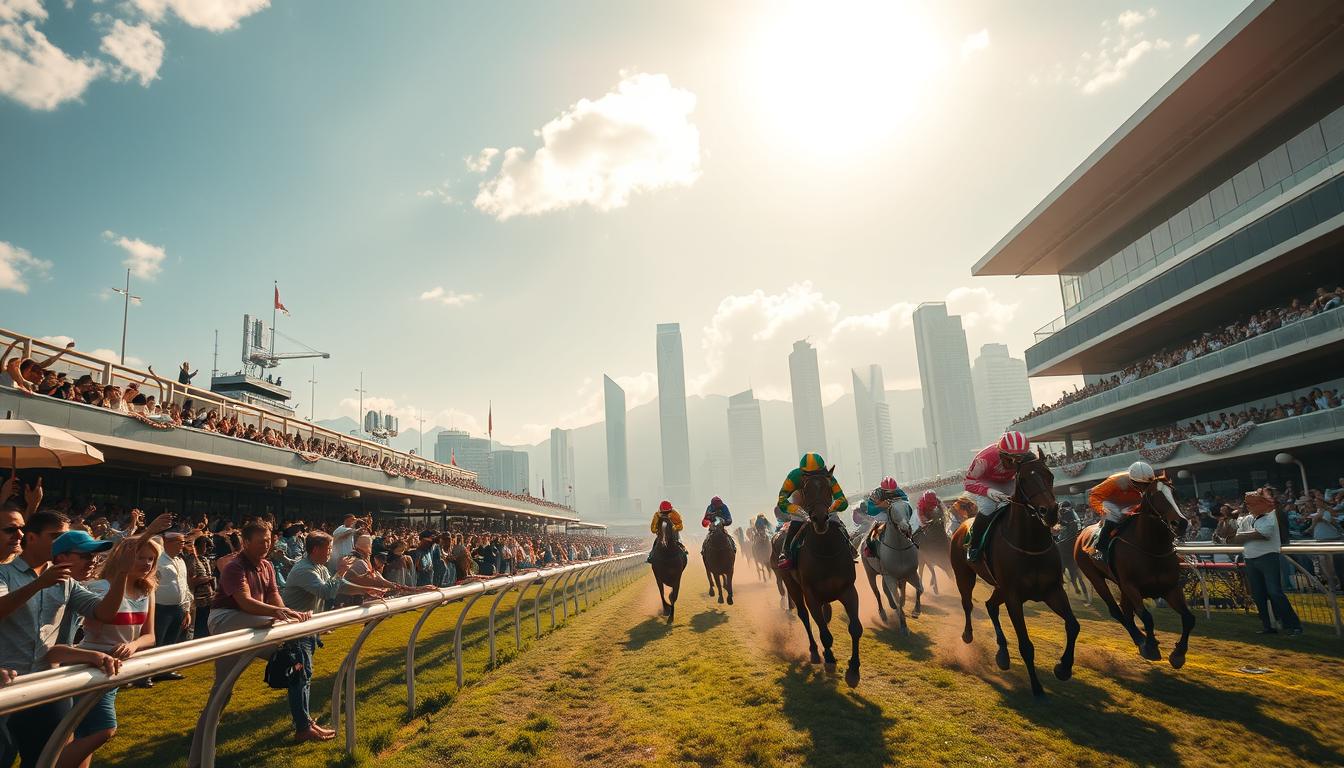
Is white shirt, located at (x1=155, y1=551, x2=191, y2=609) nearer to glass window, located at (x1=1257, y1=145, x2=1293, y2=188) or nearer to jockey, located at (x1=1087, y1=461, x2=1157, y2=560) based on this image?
jockey, located at (x1=1087, y1=461, x2=1157, y2=560)

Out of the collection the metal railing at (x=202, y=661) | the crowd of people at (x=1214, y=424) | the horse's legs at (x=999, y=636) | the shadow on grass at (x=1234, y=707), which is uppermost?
the crowd of people at (x=1214, y=424)

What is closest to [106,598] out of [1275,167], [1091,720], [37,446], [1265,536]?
[37,446]

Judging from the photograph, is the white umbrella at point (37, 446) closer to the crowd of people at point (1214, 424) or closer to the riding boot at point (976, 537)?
the riding boot at point (976, 537)

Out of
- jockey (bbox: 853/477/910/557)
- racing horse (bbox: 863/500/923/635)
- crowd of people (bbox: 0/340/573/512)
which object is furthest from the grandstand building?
crowd of people (bbox: 0/340/573/512)

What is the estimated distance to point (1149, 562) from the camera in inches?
247

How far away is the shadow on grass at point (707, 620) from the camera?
33.2ft

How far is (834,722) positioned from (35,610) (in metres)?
4.77

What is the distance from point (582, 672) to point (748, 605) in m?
6.46

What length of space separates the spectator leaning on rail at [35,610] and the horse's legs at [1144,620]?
7570mm

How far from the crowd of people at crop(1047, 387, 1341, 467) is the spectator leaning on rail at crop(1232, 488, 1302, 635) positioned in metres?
14.9

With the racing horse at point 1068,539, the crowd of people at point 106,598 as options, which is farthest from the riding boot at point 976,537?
the crowd of people at point 106,598

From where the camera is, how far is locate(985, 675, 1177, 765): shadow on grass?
13.8 feet

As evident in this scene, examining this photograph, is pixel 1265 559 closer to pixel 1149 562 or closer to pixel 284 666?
pixel 1149 562

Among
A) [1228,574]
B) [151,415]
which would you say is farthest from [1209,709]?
[151,415]
